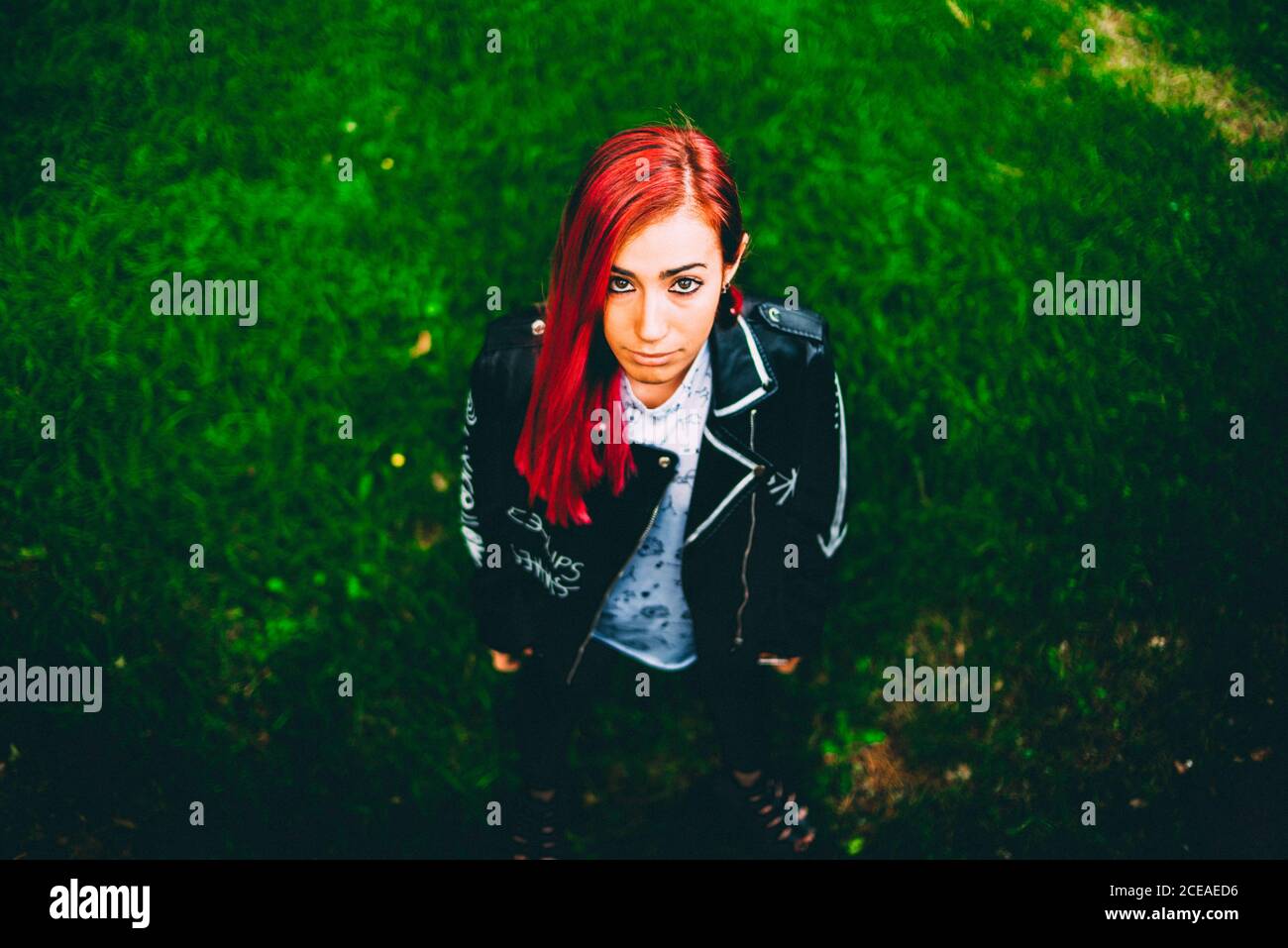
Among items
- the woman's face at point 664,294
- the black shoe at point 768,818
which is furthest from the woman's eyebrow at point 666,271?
the black shoe at point 768,818

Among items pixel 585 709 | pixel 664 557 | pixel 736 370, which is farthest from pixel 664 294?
pixel 585 709

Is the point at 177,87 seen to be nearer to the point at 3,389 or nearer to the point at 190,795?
the point at 3,389

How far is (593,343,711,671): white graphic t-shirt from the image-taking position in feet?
9.16

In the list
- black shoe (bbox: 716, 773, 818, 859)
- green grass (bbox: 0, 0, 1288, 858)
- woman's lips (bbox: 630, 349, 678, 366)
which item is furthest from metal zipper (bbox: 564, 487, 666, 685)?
black shoe (bbox: 716, 773, 818, 859)

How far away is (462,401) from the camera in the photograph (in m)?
4.21

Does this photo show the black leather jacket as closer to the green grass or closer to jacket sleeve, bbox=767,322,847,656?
jacket sleeve, bbox=767,322,847,656

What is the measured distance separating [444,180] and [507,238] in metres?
0.42

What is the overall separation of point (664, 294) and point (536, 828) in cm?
257

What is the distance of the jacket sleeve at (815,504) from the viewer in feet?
9.84

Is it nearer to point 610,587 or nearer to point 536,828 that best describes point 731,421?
point 610,587

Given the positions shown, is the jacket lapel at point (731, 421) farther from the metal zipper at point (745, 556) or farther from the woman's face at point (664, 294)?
the woman's face at point (664, 294)

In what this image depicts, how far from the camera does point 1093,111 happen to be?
4344mm
